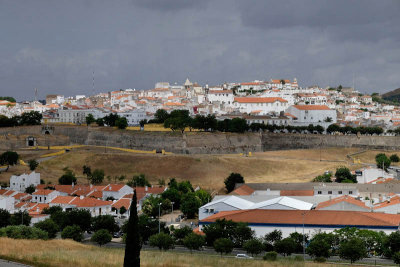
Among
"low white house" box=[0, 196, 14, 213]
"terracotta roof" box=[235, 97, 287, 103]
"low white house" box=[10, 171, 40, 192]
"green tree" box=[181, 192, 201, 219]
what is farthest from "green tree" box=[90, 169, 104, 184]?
"terracotta roof" box=[235, 97, 287, 103]

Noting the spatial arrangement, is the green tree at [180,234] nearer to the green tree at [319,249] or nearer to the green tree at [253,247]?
the green tree at [253,247]

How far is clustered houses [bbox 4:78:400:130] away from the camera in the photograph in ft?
361

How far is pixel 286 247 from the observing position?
32.0 meters

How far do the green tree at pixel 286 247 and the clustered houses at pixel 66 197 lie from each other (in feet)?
68.3

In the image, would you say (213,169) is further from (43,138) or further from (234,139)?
(43,138)

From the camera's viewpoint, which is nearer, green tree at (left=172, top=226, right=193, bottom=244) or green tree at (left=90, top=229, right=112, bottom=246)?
green tree at (left=90, top=229, right=112, bottom=246)

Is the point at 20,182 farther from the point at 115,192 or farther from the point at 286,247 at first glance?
the point at 286,247

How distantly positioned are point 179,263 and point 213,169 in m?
50.4

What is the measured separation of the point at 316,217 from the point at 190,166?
3833 cm

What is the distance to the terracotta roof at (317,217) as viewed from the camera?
3600cm

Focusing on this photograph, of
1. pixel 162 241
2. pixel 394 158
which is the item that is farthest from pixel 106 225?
pixel 394 158

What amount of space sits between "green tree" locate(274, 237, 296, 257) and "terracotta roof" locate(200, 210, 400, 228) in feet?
14.2

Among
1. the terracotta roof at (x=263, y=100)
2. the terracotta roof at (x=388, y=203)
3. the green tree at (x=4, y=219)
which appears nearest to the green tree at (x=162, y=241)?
the green tree at (x=4, y=219)

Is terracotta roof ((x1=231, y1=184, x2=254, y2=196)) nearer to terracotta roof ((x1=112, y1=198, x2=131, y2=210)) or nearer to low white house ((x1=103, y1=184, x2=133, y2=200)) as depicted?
terracotta roof ((x1=112, y1=198, x2=131, y2=210))
